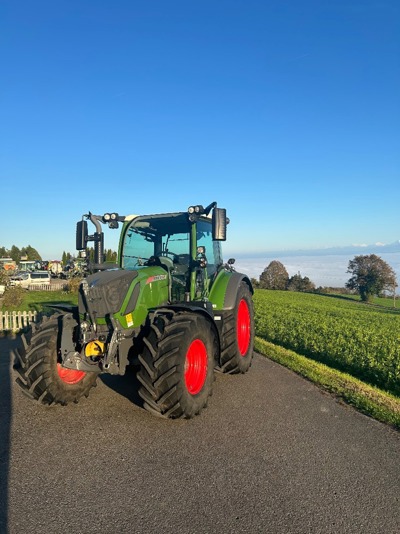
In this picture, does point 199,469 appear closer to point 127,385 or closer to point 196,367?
point 196,367

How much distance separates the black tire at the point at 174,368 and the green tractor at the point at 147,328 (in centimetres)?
1

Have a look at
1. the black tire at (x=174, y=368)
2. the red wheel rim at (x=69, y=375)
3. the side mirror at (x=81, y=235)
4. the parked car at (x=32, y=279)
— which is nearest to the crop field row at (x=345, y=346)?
the black tire at (x=174, y=368)

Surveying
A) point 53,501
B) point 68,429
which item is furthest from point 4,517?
point 68,429

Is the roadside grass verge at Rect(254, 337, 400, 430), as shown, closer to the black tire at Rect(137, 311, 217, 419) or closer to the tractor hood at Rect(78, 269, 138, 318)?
A: the black tire at Rect(137, 311, 217, 419)

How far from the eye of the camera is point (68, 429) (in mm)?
4461

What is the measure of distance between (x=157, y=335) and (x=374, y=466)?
8.01 feet

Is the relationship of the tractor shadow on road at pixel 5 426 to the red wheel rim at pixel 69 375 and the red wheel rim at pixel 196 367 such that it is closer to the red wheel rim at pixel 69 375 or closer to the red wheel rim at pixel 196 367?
the red wheel rim at pixel 69 375

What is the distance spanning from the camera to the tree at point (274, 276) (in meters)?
59.7

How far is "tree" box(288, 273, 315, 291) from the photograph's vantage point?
57625 millimetres

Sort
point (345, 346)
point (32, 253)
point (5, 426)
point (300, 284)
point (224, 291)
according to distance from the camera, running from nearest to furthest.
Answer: point (5, 426) < point (224, 291) < point (345, 346) < point (300, 284) < point (32, 253)

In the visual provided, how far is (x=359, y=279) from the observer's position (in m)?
60.0

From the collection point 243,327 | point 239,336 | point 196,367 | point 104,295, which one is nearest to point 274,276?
point 243,327

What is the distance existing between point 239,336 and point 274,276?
5580 cm

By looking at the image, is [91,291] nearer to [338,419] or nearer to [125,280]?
[125,280]
